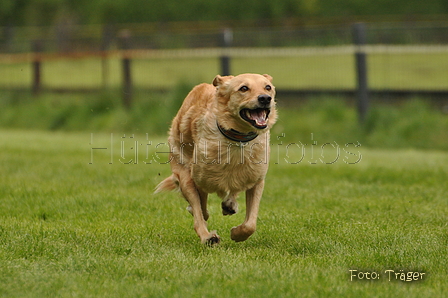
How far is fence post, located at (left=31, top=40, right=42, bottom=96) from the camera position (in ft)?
61.3

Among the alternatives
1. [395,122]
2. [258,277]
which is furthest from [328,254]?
[395,122]

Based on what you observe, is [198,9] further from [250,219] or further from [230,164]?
[250,219]

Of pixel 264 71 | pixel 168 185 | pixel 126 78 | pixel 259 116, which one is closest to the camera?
pixel 259 116

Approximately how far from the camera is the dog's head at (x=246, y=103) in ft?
16.5

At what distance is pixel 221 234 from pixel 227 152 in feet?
2.73

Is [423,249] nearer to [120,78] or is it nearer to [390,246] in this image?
[390,246]

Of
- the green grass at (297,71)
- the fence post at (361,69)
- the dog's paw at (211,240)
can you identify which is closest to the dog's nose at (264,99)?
the dog's paw at (211,240)

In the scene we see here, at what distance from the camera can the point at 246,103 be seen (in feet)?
16.5

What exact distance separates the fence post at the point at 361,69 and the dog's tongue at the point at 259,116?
8.72 meters

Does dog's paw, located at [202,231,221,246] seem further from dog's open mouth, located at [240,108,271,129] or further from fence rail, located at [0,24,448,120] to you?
fence rail, located at [0,24,448,120]

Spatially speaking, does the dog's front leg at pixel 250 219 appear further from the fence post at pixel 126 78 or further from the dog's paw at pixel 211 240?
the fence post at pixel 126 78

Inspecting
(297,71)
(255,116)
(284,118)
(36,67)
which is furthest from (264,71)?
(255,116)

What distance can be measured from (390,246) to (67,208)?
2.90 meters

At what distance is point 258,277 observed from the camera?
428 centimetres
